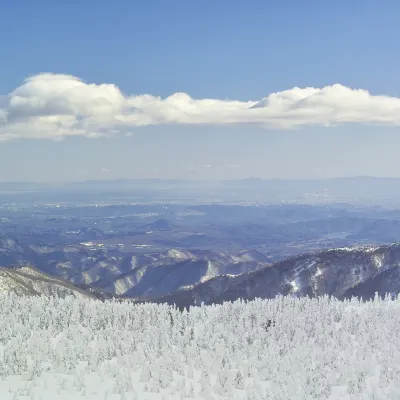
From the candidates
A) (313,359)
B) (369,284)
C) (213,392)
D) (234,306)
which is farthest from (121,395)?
(369,284)

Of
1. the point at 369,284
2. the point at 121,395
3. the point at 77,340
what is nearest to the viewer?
the point at 121,395

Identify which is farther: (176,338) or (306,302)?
(306,302)

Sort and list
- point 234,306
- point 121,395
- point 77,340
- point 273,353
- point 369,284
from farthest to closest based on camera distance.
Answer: point 369,284 < point 234,306 < point 77,340 < point 273,353 < point 121,395

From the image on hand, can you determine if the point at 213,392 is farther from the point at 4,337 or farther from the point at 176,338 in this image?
the point at 4,337

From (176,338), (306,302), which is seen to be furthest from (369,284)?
(176,338)

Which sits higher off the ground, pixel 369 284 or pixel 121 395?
pixel 121 395

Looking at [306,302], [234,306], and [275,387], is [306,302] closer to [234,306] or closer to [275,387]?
[234,306]
